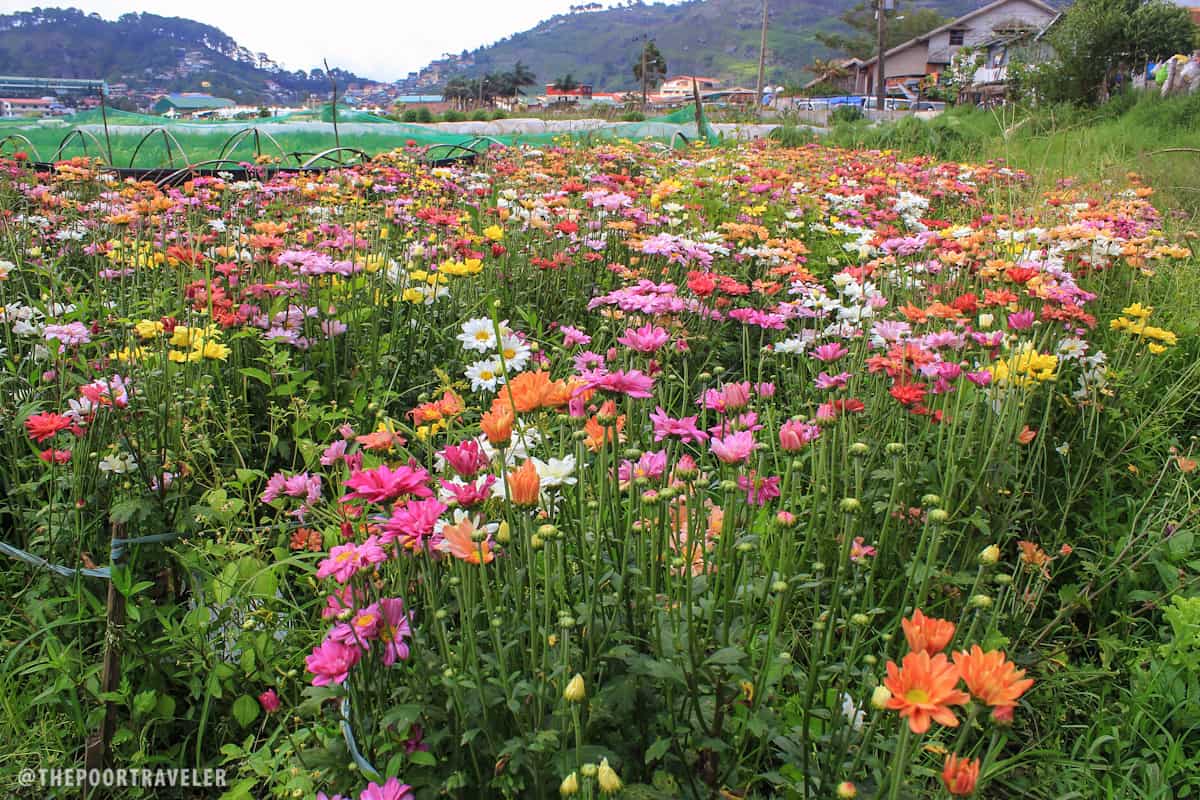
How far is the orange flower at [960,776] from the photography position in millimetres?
751

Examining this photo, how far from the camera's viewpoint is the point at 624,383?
3.87 ft

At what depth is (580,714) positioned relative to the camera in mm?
990

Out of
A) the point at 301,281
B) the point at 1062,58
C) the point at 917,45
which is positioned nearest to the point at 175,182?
the point at 301,281

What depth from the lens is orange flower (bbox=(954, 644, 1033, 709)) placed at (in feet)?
2.45

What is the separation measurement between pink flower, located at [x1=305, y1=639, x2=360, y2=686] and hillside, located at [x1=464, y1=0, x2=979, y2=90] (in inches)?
5319

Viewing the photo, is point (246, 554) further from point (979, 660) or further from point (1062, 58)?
point (1062, 58)

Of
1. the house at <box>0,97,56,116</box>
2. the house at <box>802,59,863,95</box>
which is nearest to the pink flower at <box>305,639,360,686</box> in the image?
the house at <box>0,97,56,116</box>

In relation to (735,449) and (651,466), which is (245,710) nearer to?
(651,466)

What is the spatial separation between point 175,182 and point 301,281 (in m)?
2.93

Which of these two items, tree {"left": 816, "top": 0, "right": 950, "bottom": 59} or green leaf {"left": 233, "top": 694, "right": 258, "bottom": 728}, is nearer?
green leaf {"left": 233, "top": 694, "right": 258, "bottom": 728}

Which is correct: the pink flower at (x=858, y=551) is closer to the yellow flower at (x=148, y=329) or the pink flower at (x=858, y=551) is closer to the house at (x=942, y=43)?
the yellow flower at (x=148, y=329)

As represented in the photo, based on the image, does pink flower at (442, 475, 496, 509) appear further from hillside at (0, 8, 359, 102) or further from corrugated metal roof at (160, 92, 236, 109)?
hillside at (0, 8, 359, 102)

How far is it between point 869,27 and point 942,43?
5.42m

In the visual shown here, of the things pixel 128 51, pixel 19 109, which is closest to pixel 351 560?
pixel 19 109
